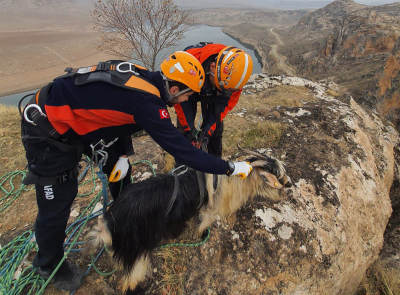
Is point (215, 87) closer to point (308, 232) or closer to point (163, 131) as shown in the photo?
point (163, 131)

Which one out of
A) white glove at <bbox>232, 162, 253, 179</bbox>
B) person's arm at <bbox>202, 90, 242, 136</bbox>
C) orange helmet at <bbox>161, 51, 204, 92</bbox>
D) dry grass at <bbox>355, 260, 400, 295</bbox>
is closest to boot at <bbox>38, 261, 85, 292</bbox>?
white glove at <bbox>232, 162, 253, 179</bbox>

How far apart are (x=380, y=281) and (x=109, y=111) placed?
4.64m

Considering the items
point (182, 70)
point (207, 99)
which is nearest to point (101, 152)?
point (182, 70)

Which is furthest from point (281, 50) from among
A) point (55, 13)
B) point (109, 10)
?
point (55, 13)

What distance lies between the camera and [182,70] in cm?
221

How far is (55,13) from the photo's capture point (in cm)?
7044

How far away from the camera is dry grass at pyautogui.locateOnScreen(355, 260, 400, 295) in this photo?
3340 mm

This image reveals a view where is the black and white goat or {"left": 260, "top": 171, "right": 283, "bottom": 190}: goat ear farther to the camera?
{"left": 260, "top": 171, "right": 283, "bottom": 190}: goat ear

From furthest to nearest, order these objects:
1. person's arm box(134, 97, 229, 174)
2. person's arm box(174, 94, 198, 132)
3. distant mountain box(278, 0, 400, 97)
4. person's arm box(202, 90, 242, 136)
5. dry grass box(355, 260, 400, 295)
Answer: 1. distant mountain box(278, 0, 400, 97)
2. person's arm box(202, 90, 242, 136)
3. person's arm box(174, 94, 198, 132)
4. dry grass box(355, 260, 400, 295)
5. person's arm box(134, 97, 229, 174)

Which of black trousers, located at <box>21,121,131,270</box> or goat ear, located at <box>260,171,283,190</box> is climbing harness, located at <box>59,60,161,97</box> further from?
goat ear, located at <box>260,171,283,190</box>

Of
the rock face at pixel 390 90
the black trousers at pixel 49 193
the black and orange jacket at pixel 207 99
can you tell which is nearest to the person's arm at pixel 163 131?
the black trousers at pixel 49 193

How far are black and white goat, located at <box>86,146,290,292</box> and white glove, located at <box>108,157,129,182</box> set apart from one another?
Result: 0.30m

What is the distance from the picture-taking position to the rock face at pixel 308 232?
9.40 feet

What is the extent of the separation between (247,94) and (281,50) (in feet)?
216
